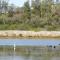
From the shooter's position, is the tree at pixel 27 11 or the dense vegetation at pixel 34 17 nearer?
the dense vegetation at pixel 34 17

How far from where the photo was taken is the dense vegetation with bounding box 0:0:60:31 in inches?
2042

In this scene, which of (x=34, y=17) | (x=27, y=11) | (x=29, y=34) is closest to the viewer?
(x=29, y=34)

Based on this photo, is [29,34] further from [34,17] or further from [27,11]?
[27,11]

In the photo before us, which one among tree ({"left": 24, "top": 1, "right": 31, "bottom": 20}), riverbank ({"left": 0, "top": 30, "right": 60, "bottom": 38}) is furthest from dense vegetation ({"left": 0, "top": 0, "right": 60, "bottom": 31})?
riverbank ({"left": 0, "top": 30, "right": 60, "bottom": 38})

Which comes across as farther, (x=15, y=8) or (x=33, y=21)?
(x=15, y=8)

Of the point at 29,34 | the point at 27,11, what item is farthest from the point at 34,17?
the point at 29,34

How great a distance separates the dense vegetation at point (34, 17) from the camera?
2042 inches

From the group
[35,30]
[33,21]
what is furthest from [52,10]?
[35,30]

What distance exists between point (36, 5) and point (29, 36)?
650 inches

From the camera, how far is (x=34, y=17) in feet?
188

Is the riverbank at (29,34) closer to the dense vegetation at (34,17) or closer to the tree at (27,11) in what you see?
the dense vegetation at (34,17)

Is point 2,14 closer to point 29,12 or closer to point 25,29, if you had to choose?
point 29,12

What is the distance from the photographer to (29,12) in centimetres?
6034

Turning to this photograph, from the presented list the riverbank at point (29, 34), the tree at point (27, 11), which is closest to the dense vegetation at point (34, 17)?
the tree at point (27, 11)
